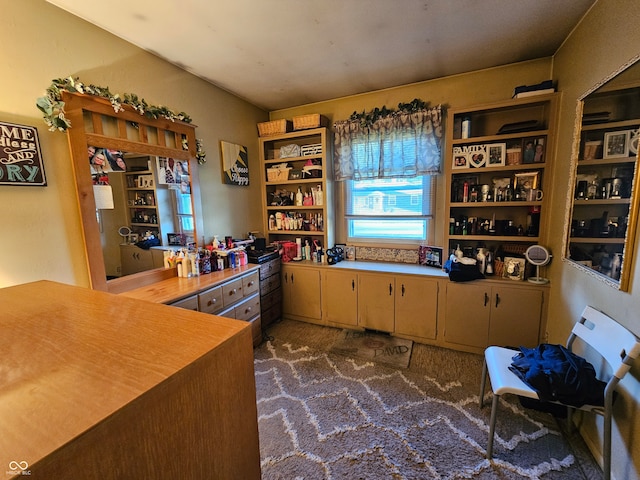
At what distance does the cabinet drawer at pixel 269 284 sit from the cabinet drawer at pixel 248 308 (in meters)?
0.18

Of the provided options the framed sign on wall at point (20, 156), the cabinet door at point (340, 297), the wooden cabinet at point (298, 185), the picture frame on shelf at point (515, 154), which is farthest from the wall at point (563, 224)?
the framed sign on wall at point (20, 156)

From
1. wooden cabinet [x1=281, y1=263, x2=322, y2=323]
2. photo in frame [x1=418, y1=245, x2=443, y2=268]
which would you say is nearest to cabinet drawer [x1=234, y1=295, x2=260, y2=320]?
wooden cabinet [x1=281, y1=263, x2=322, y2=323]

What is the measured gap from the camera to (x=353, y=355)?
2.52m

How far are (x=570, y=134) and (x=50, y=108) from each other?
11.1 feet

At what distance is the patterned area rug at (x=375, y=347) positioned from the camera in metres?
2.45

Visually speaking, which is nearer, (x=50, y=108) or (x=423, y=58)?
(x=50, y=108)

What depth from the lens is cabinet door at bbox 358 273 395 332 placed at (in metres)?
2.76

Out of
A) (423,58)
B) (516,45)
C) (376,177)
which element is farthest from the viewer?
(376,177)

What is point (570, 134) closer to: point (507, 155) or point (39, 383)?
point (507, 155)

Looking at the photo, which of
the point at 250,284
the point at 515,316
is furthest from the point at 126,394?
the point at 515,316

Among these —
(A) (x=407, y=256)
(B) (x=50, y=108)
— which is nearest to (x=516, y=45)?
(A) (x=407, y=256)

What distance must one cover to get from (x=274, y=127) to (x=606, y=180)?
289cm

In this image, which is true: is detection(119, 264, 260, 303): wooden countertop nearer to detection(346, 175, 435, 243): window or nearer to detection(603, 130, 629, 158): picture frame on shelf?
detection(346, 175, 435, 243): window

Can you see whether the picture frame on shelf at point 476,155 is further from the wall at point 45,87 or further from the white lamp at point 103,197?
the white lamp at point 103,197
